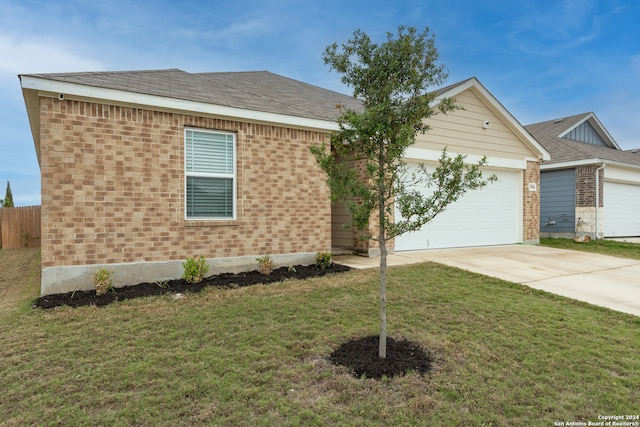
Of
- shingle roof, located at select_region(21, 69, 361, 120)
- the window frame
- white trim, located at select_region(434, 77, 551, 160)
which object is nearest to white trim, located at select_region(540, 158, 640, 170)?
white trim, located at select_region(434, 77, 551, 160)

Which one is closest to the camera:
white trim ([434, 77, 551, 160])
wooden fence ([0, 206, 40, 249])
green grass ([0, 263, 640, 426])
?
green grass ([0, 263, 640, 426])

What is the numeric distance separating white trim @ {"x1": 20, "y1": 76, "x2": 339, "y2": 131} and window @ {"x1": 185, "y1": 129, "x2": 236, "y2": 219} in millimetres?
457

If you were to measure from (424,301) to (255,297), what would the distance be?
8.71 ft

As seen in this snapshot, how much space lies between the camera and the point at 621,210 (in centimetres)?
1567

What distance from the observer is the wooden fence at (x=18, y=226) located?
15.9 metres

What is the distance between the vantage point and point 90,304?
18.0 ft

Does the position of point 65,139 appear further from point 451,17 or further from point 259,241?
point 451,17

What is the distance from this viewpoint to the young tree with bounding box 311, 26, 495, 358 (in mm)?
3562

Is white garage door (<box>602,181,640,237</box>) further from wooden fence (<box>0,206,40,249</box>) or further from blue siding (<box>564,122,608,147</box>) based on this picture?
wooden fence (<box>0,206,40,249</box>)

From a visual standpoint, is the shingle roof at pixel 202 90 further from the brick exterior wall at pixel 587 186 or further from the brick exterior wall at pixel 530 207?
the brick exterior wall at pixel 587 186

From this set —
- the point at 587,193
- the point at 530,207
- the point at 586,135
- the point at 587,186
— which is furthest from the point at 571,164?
the point at 586,135

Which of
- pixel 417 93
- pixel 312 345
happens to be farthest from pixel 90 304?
pixel 417 93

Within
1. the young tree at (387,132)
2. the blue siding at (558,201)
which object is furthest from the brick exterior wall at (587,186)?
the young tree at (387,132)

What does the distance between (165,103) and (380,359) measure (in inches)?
223
